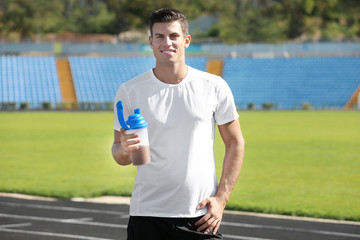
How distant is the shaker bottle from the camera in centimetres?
377

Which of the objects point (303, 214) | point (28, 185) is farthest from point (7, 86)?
point (303, 214)

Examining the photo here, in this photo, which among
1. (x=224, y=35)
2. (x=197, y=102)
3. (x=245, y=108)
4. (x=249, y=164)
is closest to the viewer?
(x=197, y=102)

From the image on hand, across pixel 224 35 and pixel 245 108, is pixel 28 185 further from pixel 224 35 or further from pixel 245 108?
pixel 224 35

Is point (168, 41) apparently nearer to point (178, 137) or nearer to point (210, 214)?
point (178, 137)

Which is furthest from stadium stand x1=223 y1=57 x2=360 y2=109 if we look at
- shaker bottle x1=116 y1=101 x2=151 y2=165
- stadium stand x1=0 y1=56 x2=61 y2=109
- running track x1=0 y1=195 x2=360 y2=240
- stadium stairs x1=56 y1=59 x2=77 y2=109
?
shaker bottle x1=116 y1=101 x2=151 y2=165

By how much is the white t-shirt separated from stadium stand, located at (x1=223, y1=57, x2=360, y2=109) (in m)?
59.2

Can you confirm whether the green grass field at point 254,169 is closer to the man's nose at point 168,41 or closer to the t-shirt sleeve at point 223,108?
the t-shirt sleeve at point 223,108

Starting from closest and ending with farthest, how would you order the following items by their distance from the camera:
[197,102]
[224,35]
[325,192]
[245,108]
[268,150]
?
1. [197,102]
2. [325,192]
3. [268,150]
4. [245,108]
5. [224,35]

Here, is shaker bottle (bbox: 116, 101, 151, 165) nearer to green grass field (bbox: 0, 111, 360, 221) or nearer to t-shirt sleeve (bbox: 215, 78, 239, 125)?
t-shirt sleeve (bbox: 215, 78, 239, 125)

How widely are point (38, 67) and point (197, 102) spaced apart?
215ft

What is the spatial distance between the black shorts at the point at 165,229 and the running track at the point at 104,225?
5.38m

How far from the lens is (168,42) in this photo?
4.09 m

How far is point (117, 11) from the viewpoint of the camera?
309 ft

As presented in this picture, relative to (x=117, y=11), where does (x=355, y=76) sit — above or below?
below
